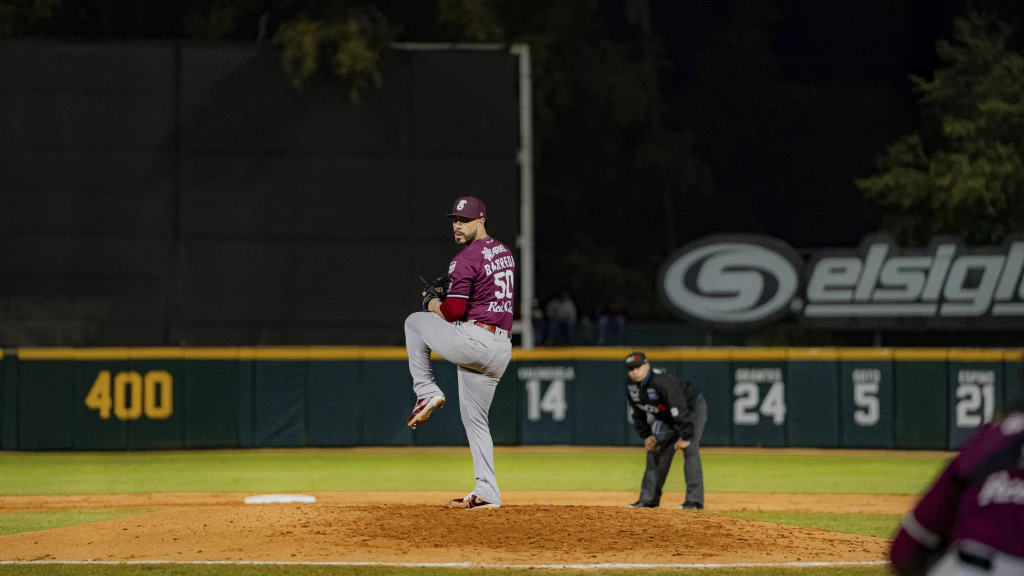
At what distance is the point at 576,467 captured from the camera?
16094 millimetres

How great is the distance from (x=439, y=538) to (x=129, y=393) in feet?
34.8

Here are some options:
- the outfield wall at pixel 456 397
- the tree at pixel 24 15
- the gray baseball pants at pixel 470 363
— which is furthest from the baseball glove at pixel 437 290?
the tree at pixel 24 15

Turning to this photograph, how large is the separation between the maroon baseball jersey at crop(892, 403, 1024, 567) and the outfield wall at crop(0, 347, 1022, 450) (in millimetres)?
14397

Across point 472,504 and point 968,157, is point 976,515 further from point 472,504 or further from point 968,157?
point 968,157

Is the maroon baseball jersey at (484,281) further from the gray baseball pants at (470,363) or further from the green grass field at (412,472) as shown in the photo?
the green grass field at (412,472)

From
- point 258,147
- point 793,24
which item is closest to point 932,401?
point 258,147

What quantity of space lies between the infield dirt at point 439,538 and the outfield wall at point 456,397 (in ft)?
28.8

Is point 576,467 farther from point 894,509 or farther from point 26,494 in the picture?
point 26,494

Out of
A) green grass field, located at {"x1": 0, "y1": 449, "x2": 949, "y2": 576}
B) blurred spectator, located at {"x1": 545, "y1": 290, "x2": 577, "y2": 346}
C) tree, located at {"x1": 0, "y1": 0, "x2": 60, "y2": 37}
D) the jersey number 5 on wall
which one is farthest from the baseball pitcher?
blurred spectator, located at {"x1": 545, "y1": 290, "x2": 577, "y2": 346}

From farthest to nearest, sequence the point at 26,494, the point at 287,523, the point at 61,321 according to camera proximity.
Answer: the point at 61,321
the point at 26,494
the point at 287,523

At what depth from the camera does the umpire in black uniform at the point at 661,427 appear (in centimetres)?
1127

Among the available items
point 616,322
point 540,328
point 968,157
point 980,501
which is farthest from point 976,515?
point 968,157

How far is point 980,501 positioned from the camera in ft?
9.80

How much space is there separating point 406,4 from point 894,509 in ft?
38.8
